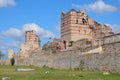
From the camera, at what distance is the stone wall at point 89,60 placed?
25734 millimetres

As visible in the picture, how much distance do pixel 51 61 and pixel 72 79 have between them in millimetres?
25069

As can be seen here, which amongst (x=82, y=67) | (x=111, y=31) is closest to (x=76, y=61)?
(x=82, y=67)

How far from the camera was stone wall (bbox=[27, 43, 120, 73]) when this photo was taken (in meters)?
25.7

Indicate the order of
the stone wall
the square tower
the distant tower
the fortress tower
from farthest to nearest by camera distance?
the distant tower → the square tower → the fortress tower → the stone wall

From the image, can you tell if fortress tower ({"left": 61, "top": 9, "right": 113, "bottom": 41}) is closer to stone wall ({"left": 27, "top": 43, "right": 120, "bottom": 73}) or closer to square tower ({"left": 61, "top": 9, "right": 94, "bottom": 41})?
square tower ({"left": 61, "top": 9, "right": 94, "bottom": 41})

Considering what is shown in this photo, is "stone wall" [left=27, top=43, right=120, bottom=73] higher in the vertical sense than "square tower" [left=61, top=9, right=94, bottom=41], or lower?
lower

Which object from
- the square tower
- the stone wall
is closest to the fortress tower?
the square tower

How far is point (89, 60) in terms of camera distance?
99.8ft

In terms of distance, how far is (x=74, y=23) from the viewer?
63.5m

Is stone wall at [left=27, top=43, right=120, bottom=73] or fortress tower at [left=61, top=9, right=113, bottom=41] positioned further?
fortress tower at [left=61, top=9, right=113, bottom=41]

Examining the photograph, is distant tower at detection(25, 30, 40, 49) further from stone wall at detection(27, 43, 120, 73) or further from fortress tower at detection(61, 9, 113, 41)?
stone wall at detection(27, 43, 120, 73)

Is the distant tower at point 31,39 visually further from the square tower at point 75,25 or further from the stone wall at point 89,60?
the stone wall at point 89,60

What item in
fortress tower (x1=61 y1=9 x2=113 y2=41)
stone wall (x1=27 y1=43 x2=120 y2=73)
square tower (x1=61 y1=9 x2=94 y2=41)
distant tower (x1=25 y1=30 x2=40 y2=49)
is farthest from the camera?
distant tower (x1=25 y1=30 x2=40 y2=49)

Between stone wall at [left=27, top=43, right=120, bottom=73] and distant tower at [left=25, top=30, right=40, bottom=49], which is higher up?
distant tower at [left=25, top=30, right=40, bottom=49]
